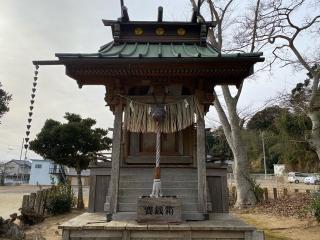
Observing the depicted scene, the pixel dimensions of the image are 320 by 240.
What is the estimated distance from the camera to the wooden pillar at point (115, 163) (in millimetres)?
7715

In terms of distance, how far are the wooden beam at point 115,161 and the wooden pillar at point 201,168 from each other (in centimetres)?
221

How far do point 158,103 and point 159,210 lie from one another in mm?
2937

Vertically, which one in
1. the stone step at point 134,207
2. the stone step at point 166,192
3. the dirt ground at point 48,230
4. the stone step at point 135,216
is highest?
the stone step at point 166,192

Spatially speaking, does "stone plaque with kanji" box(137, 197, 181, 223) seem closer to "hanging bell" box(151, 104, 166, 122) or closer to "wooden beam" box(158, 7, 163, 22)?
"hanging bell" box(151, 104, 166, 122)

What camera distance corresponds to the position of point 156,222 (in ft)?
22.8

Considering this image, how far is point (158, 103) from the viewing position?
326 inches

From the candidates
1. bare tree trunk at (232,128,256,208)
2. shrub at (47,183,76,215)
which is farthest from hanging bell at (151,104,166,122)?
bare tree trunk at (232,128,256,208)

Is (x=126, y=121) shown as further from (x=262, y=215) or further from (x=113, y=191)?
(x=262, y=215)

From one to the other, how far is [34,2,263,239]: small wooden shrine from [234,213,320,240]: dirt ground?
455 centimetres

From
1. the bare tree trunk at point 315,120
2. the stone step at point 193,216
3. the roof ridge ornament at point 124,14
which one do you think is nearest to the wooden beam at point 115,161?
the stone step at point 193,216

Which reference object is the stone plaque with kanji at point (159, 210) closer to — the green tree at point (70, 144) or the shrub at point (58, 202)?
the shrub at point (58, 202)

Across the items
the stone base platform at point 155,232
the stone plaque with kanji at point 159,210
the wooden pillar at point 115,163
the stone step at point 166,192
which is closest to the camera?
the stone base platform at point 155,232

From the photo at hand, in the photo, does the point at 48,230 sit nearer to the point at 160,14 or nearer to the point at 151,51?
the point at 151,51

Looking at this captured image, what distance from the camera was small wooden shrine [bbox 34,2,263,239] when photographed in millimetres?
7496
